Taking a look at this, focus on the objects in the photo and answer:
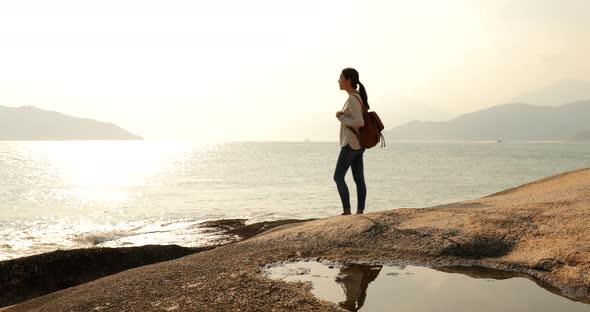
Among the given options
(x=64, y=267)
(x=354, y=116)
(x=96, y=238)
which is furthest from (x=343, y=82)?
(x=96, y=238)

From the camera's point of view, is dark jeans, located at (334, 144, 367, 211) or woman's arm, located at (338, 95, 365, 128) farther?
dark jeans, located at (334, 144, 367, 211)

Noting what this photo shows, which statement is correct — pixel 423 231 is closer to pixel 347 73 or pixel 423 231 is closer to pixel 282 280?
pixel 282 280

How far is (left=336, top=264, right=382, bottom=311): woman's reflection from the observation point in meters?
3.85

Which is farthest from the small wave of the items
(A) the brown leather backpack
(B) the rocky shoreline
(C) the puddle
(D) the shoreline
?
(C) the puddle

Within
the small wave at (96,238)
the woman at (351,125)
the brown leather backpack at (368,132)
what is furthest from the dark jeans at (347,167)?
the small wave at (96,238)

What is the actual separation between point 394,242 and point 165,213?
19958 mm

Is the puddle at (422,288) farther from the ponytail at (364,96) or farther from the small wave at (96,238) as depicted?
the small wave at (96,238)

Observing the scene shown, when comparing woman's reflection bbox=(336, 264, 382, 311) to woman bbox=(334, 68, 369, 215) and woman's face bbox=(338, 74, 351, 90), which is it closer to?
woman bbox=(334, 68, 369, 215)

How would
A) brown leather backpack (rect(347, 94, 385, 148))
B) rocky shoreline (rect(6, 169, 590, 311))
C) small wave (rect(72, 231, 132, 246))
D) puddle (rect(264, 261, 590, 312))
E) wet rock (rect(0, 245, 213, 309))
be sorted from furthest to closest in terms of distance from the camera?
1. small wave (rect(72, 231, 132, 246))
2. brown leather backpack (rect(347, 94, 385, 148))
3. wet rock (rect(0, 245, 213, 309))
4. rocky shoreline (rect(6, 169, 590, 311))
5. puddle (rect(264, 261, 590, 312))

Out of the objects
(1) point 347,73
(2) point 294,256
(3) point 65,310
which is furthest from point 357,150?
(3) point 65,310

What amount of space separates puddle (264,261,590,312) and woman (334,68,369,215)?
3.19 meters

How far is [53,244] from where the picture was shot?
14.1 metres

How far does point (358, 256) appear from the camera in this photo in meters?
5.31

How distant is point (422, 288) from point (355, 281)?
2.13 ft
